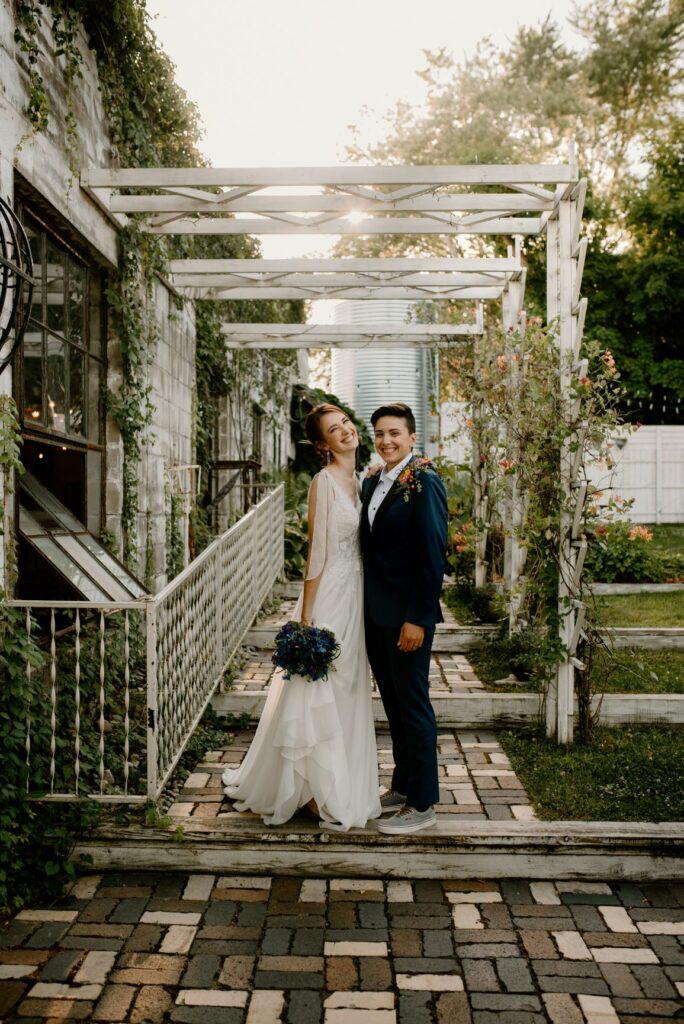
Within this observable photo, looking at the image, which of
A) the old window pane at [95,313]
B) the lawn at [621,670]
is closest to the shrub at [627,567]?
the lawn at [621,670]

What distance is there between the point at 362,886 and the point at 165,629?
1.39 meters

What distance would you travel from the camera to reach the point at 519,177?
490 centimetres

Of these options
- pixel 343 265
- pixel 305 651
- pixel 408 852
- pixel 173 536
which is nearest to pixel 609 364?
pixel 305 651

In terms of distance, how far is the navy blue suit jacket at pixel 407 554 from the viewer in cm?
354

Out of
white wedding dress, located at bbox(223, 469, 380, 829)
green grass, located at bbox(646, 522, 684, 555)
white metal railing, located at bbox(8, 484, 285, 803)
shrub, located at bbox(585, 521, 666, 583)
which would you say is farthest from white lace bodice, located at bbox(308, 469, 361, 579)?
green grass, located at bbox(646, 522, 684, 555)

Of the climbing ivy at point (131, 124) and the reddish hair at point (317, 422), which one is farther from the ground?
the climbing ivy at point (131, 124)

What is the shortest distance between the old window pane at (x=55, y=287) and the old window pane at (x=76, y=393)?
26 cm

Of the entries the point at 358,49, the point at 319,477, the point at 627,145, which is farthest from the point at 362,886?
the point at 627,145

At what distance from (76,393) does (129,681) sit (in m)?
1.91

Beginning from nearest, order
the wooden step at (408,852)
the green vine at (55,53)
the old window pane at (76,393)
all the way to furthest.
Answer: the wooden step at (408,852) < the green vine at (55,53) < the old window pane at (76,393)

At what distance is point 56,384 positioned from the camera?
16.4 ft

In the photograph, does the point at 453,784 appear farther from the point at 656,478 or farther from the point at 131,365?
the point at 656,478

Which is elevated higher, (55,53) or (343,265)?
(55,53)

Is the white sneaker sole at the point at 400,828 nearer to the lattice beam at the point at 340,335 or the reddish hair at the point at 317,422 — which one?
the reddish hair at the point at 317,422
